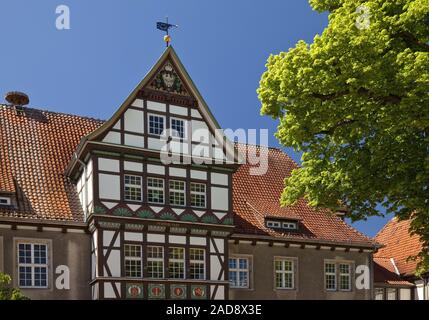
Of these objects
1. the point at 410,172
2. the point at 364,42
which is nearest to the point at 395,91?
the point at 364,42

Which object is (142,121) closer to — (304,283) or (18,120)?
(18,120)

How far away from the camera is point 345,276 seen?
93.0 ft

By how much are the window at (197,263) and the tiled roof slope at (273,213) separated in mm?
2450

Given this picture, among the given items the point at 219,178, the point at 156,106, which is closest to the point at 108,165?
the point at 156,106

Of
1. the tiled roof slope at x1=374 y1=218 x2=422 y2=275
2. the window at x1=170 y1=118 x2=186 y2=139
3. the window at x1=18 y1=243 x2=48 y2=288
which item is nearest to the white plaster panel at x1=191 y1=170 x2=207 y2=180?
the window at x1=170 y1=118 x2=186 y2=139

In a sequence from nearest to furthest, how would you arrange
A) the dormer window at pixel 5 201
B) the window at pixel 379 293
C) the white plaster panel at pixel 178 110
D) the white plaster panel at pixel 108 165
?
the dormer window at pixel 5 201, the white plaster panel at pixel 108 165, the white plaster panel at pixel 178 110, the window at pixel 379 293

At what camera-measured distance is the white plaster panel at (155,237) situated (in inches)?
903

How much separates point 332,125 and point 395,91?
2332mm

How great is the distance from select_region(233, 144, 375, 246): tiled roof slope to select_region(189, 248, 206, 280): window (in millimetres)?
2450

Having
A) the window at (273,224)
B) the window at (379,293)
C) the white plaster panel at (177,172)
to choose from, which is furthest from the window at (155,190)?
the window at (379,293)

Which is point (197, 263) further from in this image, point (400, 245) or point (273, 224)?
point (400, 245)

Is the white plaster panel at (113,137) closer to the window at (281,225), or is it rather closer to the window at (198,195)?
the window at (198,195)

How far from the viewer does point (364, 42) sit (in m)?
16.4

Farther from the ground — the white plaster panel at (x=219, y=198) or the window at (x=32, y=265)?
the white plaster panel at (x=219, y=198)
